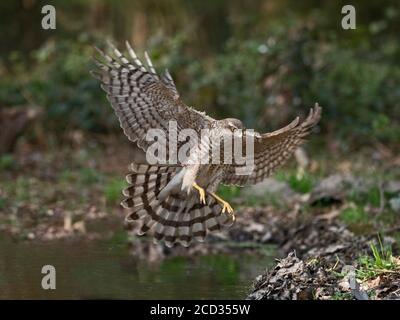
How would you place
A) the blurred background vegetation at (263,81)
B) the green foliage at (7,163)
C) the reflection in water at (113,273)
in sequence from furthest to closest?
the blurred background vegetation at (263,81) → the green foliage at (7,163) → the reflection in water at (113,273)

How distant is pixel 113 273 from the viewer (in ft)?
25.4

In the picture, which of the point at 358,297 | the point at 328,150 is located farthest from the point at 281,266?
the point at 328,150

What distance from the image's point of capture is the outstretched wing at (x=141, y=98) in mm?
7660

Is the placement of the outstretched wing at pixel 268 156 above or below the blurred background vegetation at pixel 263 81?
below

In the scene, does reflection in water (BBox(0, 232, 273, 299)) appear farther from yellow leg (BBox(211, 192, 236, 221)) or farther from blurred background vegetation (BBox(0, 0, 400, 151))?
blurred background vegetation (BBox(0, 0, 400, 151))

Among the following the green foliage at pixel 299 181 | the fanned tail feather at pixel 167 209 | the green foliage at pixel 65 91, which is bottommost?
the fanned tail feather at pixel 167 209

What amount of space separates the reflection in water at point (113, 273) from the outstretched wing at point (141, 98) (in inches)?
45.3

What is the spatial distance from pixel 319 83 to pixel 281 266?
7.80 m

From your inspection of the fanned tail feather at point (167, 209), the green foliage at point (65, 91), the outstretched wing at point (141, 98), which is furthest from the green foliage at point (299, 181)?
the green foliage at point (65, 91)

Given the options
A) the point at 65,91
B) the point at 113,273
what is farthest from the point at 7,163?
the point at 113,273

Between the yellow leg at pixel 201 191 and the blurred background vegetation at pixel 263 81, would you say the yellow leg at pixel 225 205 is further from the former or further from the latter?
the blurred background vegetation at pixel 263 81

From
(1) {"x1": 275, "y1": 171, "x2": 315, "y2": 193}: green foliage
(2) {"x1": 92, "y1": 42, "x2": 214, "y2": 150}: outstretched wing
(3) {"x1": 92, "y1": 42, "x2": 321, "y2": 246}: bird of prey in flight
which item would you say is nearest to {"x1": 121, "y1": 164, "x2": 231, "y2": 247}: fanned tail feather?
(3) {"x1": 92, "y1": 42, "x2": 321, "y2": 246}: bird of prey in flight

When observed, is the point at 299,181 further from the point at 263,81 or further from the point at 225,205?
the point at 263,81
